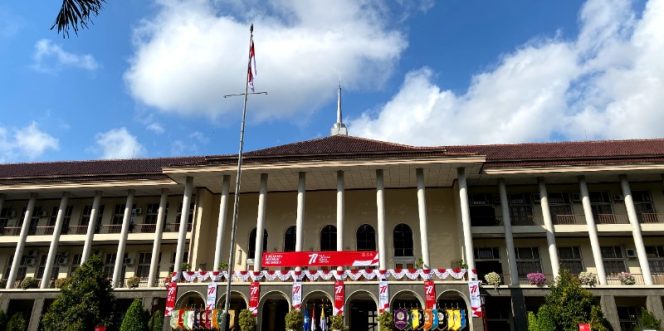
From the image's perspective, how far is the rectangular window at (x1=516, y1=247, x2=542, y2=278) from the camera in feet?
93.7

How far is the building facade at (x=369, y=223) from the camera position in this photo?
2609 centimetres

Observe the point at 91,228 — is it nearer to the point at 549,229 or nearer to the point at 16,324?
the point at 16,324

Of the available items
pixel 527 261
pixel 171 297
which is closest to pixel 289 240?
pixel 171 297

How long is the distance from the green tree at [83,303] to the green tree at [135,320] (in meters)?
1.64

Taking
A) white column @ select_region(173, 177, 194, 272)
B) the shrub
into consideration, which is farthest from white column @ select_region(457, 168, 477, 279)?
the shrub

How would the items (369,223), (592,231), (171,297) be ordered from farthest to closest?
(369,223), (592,231), (171,297)

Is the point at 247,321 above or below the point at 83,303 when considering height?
below

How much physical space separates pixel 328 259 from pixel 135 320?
1056 centimetres

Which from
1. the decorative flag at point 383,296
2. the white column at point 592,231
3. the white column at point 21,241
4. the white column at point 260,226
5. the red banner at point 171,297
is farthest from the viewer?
the white column at point 21,241

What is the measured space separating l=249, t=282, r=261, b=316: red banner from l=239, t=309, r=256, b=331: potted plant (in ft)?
1.72

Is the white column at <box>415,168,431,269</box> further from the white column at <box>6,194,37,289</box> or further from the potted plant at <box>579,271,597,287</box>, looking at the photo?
the white column at <box>6,194,37,289</box>

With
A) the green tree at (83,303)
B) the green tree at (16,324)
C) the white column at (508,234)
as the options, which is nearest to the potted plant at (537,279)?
the white column at (508,234)

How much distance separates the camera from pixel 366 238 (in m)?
30.4

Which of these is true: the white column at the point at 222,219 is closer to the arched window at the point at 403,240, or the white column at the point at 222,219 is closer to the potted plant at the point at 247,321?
the potted plant at the point at 247,321
